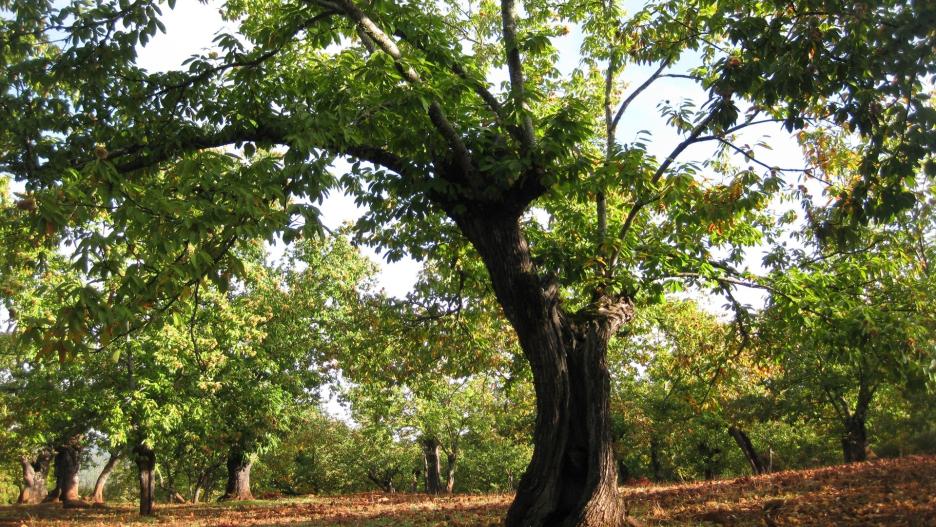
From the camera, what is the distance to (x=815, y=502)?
8023mm

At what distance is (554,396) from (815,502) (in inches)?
149

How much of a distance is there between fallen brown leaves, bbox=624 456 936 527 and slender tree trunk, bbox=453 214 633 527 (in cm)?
131

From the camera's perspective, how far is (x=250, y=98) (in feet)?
25.2

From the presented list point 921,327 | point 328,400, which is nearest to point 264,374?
point 328,400

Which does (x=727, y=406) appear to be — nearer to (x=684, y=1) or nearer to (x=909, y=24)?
(x=684, y=1)

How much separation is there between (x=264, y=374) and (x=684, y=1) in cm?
1769

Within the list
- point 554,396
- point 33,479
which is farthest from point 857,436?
point 33,479

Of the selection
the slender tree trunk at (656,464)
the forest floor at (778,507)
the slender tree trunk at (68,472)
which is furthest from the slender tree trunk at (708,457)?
the slender tree trunk at (68,472)

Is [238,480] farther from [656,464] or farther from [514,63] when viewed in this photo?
[656,464]

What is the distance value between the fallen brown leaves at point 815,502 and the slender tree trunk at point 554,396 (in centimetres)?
131

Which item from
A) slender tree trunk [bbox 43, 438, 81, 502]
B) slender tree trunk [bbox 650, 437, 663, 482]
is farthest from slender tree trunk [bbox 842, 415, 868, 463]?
slender tree trunk [bbox 43, 438, 81, 502]

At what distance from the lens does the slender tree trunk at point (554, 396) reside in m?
7.09

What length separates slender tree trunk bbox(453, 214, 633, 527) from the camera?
7090 mm

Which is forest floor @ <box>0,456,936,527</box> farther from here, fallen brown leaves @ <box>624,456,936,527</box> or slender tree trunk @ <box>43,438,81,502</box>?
slender tree trunk @ <box>43,438,81,502</box>
